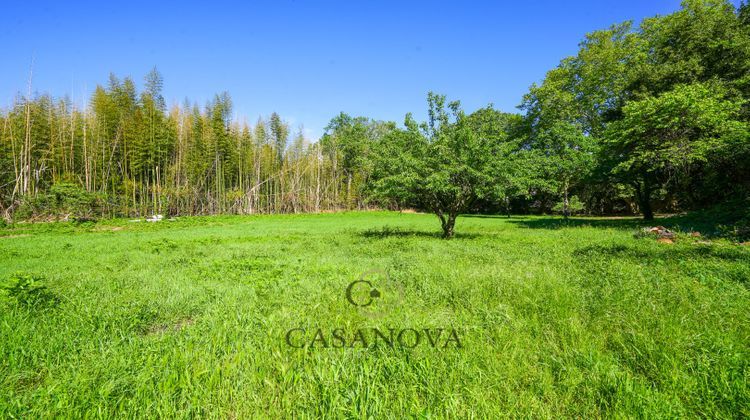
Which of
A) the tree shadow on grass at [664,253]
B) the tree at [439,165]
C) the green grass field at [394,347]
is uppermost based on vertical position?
the tree at [439,165]

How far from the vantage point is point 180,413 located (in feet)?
7.66

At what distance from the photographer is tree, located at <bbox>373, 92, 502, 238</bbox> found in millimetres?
13094

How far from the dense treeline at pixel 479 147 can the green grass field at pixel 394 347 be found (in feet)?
27.3

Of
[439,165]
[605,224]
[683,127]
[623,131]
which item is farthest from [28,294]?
[605,224]

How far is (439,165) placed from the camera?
534 inches

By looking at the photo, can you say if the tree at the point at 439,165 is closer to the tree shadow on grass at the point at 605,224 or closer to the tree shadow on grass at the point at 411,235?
the tree shadow on grass at the point at 411,235

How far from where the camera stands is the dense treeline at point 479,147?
14.3m

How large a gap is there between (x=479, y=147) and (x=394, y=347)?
1147 cm

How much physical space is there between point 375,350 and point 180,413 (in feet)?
5.79

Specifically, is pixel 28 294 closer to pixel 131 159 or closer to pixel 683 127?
pixel 683 127

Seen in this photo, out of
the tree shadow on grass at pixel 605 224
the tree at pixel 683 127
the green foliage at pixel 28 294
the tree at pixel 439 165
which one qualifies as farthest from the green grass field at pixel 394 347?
the tree shadow on grass at pixel 605 224

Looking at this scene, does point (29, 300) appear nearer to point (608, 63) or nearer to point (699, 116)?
point (699, 116)

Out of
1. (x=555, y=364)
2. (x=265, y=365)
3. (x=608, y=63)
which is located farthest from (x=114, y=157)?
(x=608, y=63)

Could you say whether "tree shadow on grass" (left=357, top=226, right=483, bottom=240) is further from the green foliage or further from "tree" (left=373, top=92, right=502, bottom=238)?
the green foliage
